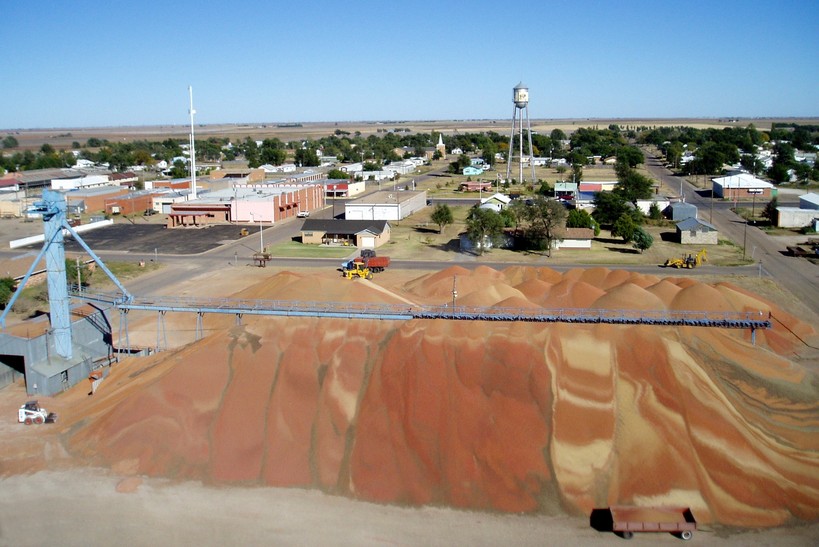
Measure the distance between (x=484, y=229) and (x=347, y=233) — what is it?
13.0m

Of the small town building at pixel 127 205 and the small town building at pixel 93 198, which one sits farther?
the small town building at pixel 127 205

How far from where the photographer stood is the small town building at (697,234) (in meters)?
59.0

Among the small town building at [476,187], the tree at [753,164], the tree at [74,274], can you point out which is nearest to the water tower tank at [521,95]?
the small town building at [476,187]

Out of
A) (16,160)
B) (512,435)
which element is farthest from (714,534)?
(16,160)

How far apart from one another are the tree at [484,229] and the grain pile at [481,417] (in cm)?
3019

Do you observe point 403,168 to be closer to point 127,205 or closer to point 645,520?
point 127,205

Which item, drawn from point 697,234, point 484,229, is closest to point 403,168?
point 484,229

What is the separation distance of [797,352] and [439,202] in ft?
196

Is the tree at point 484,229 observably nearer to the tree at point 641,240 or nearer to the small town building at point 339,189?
the tree at point 641,240

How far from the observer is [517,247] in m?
58.3

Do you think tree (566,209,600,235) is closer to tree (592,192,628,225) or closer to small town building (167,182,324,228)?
tree (592,192,628,225)

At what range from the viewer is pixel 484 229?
55.4 metres

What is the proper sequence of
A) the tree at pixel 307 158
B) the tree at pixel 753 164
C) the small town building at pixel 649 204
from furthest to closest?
the tree at pixel 307 158, the tree at pixel 753 164, the small town building at pixel 649 204

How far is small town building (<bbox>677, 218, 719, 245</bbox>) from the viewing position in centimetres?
5900
